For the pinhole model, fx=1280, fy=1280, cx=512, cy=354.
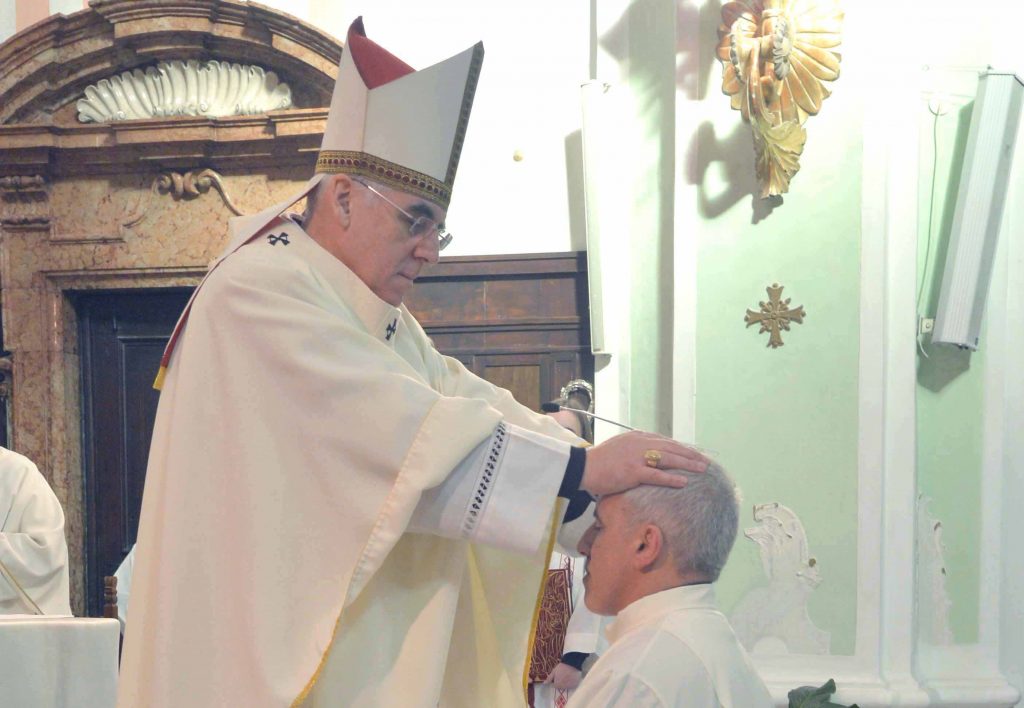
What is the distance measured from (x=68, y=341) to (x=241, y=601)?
17.0 feet

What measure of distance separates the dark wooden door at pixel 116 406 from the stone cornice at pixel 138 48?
3.60ft

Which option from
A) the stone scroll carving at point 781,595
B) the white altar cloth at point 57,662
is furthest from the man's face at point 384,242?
the stone scroll carving at point 781,595

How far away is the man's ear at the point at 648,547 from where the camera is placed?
2.25 m

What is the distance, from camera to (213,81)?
22.7 ft

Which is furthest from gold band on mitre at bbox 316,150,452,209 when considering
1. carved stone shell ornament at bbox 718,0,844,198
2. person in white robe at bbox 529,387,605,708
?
carved stone shell ornament at bbox 718,0,844,198

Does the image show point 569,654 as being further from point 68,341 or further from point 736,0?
point 68,341

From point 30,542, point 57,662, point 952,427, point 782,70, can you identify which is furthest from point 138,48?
point 952,427

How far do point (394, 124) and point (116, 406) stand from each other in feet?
16.0

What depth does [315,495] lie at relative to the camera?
7.82 ft

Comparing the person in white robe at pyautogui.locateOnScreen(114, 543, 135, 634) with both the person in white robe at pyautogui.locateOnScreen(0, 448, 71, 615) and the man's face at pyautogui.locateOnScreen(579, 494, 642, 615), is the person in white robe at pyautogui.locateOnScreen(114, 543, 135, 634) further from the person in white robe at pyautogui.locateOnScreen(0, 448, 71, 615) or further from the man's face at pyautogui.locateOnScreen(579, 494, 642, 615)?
the man's face at pyautogui.locateOnScreen(579, 494, 642, 615)

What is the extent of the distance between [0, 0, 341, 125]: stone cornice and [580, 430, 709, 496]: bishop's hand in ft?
15.2

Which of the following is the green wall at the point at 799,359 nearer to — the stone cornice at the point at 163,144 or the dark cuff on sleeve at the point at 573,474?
the stone cornice at the point at 163,144

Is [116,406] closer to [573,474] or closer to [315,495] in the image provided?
[315,495]

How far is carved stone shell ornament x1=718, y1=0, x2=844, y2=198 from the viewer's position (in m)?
5.44
